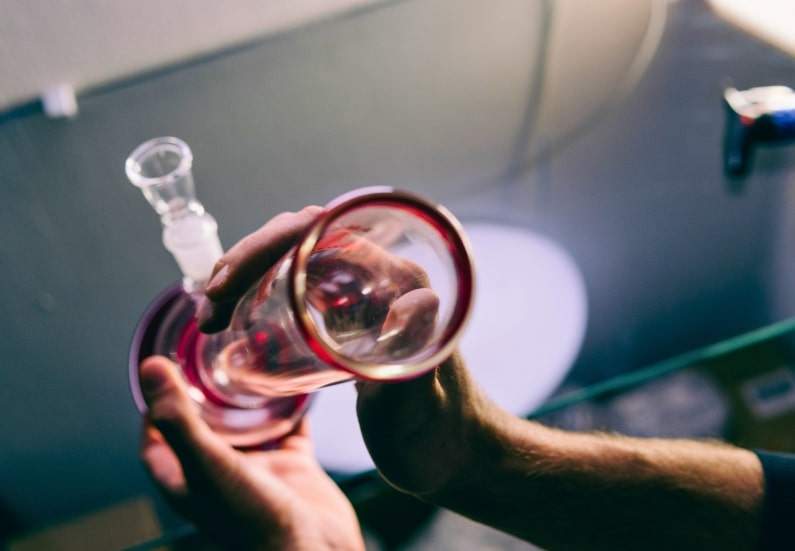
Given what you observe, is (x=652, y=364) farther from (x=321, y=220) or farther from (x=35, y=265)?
(x=35, y=265)

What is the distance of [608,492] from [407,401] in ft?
0.86

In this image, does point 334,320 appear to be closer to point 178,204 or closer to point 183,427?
point 183,427

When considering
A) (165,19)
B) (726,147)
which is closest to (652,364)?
(726,147)

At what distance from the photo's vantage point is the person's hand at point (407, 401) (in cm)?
42

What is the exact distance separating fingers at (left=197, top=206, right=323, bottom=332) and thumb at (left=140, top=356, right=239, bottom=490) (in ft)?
0.24

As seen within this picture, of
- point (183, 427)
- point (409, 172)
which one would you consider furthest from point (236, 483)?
point (409, 172)

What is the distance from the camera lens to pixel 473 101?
854mm

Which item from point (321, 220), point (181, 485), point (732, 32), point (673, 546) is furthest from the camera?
point (732, 32)

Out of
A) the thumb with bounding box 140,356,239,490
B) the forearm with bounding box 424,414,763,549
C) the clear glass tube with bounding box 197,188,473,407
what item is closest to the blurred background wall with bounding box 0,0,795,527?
the forearm with bounding box 424,414,763,549

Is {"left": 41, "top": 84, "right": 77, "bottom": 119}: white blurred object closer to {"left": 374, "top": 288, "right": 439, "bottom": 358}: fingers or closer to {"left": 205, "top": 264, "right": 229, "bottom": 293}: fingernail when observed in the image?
{"left": 205, "top": 264, "right": 229, "bottom": 293}: fingernail

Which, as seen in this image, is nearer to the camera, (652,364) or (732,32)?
(652,364)

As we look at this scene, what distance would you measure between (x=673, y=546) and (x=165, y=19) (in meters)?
0.77

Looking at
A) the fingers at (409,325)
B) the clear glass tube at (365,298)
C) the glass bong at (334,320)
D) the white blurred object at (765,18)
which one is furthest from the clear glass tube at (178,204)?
the white blurred object at (765,18)

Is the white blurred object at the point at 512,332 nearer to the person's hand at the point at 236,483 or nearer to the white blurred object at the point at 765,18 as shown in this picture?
the person's hand at the point at 236,483
